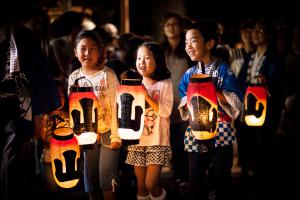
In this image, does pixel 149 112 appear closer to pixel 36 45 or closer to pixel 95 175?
pixel 95 175

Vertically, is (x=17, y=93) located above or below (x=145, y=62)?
below

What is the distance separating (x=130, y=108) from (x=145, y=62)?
0.85 metres

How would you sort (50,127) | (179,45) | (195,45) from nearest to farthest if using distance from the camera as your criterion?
(195,45) < (50,127) < (179,45)

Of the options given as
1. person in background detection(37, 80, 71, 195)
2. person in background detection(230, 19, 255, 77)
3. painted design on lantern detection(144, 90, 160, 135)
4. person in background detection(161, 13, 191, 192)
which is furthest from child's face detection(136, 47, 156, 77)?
person in background detection(230, 19, 255, 77)

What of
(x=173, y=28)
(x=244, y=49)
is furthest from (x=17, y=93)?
(x=244, y=49)

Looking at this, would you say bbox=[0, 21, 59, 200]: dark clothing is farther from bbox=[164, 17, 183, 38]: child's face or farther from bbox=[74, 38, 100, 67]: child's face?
bbox=[164, 17, 183, 38]: child's face

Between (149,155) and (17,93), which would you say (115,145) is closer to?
(149,155)

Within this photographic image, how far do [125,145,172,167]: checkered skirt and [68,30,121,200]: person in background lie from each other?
216 mm

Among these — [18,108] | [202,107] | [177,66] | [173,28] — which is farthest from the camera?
[173,28]

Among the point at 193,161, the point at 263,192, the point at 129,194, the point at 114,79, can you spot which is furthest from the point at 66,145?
the point at 263,192

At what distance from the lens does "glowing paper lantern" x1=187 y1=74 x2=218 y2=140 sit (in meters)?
4.50

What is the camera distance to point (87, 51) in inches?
207

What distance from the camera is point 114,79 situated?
540cm

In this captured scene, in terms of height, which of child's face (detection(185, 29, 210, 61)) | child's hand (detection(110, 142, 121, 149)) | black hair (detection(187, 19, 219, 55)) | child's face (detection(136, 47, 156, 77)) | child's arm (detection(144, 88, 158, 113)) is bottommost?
child's hand (detection(110, 142, 121, 149))
